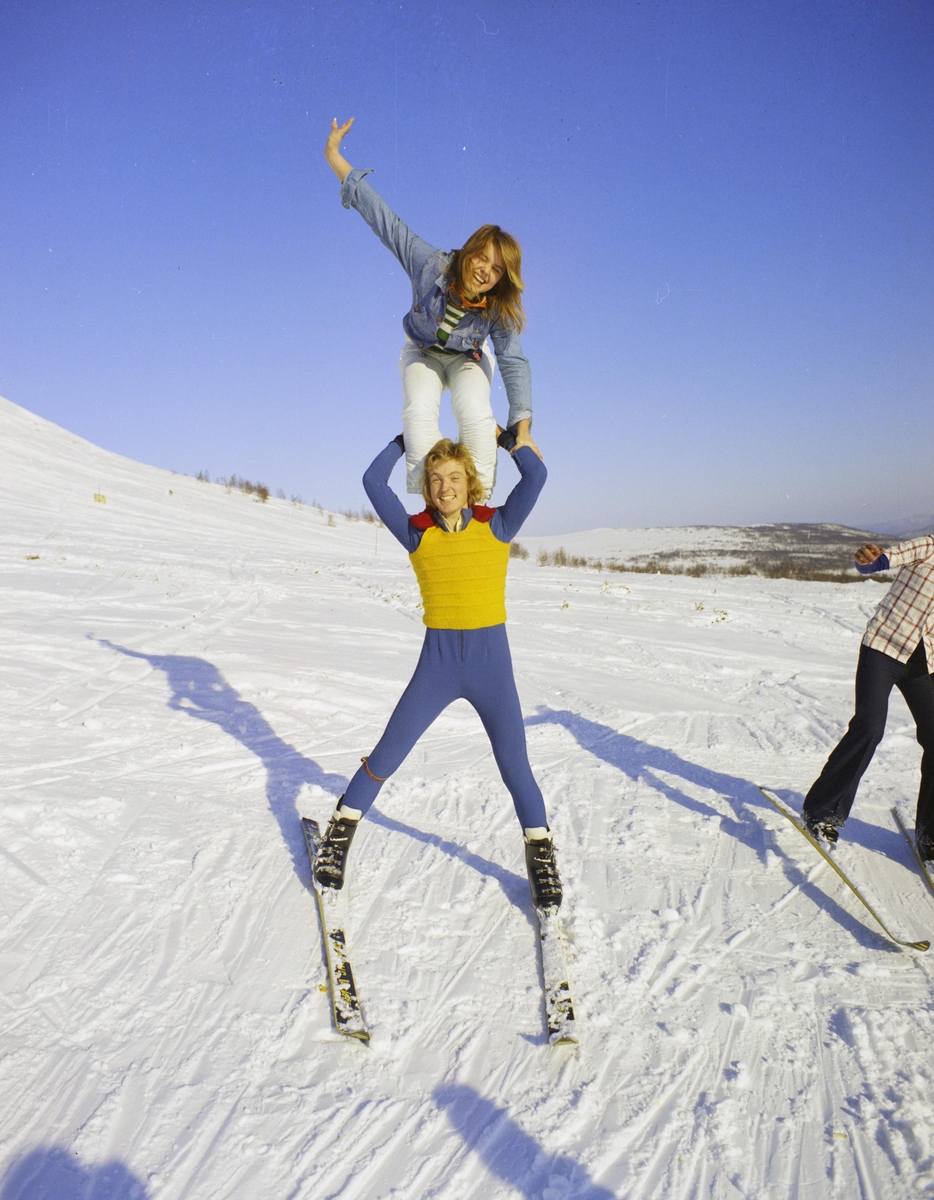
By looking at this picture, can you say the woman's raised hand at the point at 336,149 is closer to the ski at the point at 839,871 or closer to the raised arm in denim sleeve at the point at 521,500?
the raised arm in denim sleeve at the point at 521,500

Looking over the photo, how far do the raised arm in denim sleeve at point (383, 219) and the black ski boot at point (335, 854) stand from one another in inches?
106

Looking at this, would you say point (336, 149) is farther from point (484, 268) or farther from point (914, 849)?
point (914, 849)

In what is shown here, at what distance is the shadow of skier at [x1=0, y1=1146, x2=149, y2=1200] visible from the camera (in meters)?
1.92

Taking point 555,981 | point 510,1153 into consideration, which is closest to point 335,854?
point 555,981

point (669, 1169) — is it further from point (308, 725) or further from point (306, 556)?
point (306, 556)

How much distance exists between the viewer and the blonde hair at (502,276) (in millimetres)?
3143

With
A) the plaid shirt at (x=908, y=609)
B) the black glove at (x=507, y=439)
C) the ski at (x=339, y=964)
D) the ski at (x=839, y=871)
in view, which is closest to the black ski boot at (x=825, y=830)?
the ski at (x=839, y=871)

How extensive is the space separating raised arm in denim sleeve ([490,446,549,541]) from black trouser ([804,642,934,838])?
2.09 metres

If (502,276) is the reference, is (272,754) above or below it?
below

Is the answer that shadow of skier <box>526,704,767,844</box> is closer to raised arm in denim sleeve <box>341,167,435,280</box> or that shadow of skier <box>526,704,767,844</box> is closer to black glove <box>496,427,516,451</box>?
black glove <box>496,427,516,451</box>

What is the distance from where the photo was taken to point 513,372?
11.5 ft

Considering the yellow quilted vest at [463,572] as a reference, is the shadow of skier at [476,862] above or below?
below

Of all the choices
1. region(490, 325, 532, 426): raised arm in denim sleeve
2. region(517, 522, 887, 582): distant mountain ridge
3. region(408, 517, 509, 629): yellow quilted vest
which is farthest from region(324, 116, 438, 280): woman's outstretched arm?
region(517, 522, 887, 582): distant mountain ridge

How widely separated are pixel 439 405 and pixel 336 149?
1347 mm
